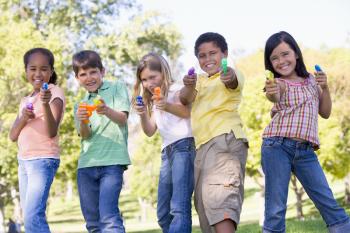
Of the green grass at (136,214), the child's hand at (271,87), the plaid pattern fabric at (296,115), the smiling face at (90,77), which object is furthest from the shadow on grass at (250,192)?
the child's hand at (271,87)

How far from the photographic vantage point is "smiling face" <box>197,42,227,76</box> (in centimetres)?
482

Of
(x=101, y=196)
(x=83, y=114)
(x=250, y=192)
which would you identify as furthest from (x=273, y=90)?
(x=250, y=192)

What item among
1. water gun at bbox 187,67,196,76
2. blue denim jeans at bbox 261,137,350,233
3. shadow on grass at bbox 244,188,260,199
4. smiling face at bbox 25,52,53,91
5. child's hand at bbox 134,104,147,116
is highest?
smiling face at bbox 25,52,53,91

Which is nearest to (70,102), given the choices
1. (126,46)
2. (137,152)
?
(126,46)

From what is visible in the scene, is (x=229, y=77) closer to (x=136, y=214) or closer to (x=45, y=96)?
(x=45, y=96)

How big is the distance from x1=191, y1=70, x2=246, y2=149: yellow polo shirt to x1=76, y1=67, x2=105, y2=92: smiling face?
990mm

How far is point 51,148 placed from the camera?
5.20m

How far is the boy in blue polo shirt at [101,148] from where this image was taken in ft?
16.2

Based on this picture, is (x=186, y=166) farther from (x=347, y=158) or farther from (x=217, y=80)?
(x=347, y=158)

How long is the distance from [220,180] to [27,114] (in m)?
1.81

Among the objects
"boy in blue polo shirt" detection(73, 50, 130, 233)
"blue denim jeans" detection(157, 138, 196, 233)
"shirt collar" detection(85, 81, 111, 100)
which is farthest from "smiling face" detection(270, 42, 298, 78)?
"shirt collar" detection(85, 81, 111, 100)

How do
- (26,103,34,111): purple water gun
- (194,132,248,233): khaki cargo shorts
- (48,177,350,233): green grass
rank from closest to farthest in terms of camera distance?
(194,132,248,233): khaki cargo shorts < (26,103,34,111): purple water gun < (48,177,350,233): green grass

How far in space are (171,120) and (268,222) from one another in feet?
3.94

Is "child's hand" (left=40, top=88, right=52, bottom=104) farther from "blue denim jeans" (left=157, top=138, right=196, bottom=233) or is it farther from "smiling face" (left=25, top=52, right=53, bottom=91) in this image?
"blue denim jeans" (left=157, top=138, right=196, bottom=233)
